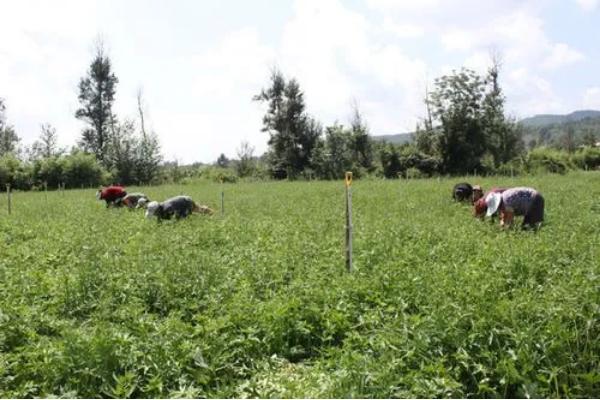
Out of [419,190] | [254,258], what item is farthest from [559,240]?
[419,190]

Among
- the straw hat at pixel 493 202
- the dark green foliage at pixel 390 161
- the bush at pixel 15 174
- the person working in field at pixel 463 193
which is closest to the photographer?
the straw hat at pixel 493 202

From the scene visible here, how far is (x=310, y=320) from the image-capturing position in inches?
211

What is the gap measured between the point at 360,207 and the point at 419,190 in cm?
636

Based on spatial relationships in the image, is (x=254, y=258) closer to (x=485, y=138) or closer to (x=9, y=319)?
(x=9, y=319)

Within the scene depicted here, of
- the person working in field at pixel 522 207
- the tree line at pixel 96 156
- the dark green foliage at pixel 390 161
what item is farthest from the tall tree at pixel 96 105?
the person working in field at pixel 522 207

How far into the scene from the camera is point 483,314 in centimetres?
468

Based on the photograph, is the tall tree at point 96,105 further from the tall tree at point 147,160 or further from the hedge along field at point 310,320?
the hedge along field at point 310,320

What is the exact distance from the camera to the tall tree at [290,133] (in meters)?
50.2

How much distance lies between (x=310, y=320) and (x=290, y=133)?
45.7 metres

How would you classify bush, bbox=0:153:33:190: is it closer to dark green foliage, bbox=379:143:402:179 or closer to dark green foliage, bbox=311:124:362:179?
dark green foliage, bbox=311:124:362:179

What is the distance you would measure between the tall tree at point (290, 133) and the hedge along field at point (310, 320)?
136 feet

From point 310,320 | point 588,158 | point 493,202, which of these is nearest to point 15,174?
point 493,202

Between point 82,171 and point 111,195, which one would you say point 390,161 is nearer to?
point 82,171

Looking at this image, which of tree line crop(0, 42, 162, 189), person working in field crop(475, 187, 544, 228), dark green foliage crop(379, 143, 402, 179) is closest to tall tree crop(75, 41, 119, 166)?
tree line crop(0, 42, 162, 189)
